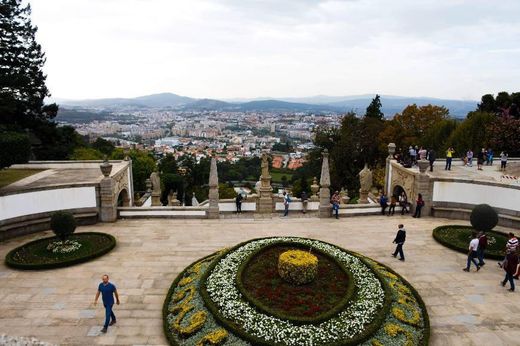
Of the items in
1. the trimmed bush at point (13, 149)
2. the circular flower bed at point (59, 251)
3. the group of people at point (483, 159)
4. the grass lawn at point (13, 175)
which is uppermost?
the trimmed bush at point (13, 149)

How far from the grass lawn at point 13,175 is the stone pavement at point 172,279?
450 centimetres

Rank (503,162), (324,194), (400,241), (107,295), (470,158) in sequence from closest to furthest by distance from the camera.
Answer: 1. (107,295)
2. (400,241)
3. (324,194)
4. (503,162)
5. (470,158)

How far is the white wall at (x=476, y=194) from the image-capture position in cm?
1697

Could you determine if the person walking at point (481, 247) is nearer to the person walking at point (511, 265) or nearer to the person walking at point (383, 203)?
the person walking at point (511, 265)

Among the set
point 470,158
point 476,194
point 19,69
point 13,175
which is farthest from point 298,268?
Answer: point 19,69

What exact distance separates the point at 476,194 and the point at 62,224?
697 inches

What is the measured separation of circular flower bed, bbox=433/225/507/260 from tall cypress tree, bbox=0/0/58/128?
A: 2708cm

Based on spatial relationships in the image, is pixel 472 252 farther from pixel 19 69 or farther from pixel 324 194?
pixel 19 69

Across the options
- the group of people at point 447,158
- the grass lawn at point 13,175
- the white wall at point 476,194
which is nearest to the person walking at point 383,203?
the white wall at point 476,194

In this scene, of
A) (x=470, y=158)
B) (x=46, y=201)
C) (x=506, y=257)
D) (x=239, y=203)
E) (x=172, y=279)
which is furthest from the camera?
(x=470, y=158)

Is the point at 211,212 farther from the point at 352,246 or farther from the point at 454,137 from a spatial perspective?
the point at 454,137

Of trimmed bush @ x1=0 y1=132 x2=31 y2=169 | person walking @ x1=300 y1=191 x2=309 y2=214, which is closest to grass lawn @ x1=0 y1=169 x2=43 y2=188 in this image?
trimmed bush @ x1=0 y1=132 x2=31 y2=169

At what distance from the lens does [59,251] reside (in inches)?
537

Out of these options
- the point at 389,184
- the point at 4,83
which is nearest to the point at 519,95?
the point at 389,184
